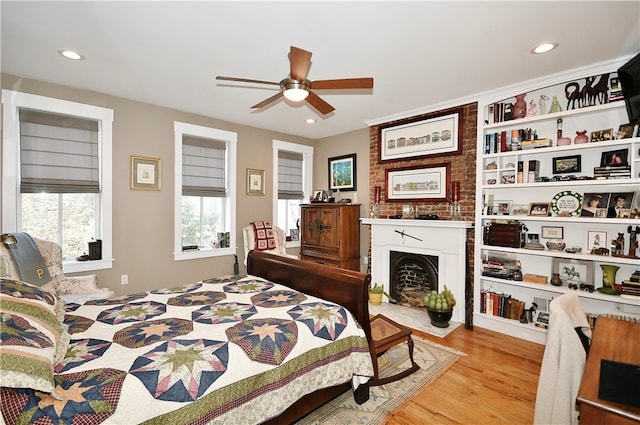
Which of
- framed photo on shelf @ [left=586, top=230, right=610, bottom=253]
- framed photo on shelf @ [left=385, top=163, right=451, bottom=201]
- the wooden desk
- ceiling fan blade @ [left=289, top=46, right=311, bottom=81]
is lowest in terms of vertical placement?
the wooden desk

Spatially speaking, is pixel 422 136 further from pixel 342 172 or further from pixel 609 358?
pixel 609 358

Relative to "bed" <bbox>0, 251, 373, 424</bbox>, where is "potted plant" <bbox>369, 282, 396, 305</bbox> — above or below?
below

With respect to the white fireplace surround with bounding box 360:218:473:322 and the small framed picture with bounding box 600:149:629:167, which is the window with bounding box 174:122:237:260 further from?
the small framed picture with bounding box 600:149:629:167

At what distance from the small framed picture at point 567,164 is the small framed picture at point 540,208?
0.37 metres

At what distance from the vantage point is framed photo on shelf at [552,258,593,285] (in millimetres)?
3049

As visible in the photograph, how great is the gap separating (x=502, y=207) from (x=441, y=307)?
141 centimetres

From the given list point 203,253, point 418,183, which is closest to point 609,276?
point 418,183

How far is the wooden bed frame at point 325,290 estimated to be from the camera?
190 centimetres

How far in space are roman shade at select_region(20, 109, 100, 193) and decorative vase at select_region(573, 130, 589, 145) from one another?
17.6ft

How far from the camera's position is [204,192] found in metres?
4.55

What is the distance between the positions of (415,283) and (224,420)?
3.43 meters

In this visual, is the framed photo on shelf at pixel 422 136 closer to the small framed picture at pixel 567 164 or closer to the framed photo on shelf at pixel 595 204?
the small framed picture at pixel 567 164

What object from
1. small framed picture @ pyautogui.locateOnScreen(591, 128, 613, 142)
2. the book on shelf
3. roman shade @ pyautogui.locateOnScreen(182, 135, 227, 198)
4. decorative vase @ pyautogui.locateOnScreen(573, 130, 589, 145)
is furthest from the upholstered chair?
small framed picture @ pyautogui.locateOnScreen(591, 128, 613, 142)

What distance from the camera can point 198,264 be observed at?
176 inches
